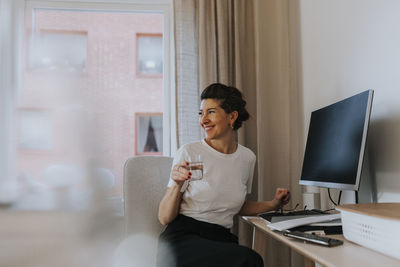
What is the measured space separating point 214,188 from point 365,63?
2.40 ft

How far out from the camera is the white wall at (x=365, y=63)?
119cm

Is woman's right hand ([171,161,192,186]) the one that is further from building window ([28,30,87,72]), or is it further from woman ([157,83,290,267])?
building window ([28,30,87,72])

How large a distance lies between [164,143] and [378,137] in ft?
4.12

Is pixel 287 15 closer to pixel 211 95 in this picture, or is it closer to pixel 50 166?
pixel 211 95

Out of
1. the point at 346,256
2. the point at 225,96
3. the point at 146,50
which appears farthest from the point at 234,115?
the point at 146,50

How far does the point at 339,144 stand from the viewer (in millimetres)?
1299

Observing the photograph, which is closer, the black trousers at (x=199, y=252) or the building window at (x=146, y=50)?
the building window at (x=146, y=50)

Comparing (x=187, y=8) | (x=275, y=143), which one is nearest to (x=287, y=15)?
(x=187, y=8)

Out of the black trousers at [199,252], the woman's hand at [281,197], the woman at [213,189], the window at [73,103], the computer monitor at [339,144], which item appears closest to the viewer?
the window at [73,103]

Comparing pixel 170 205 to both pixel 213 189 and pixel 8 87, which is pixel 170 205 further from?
pixel 8 87

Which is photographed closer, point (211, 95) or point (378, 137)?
point (378, 137)

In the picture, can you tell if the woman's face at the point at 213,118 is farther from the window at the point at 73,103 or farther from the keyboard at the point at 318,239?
the window at the point at 73,103

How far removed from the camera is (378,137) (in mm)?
1276

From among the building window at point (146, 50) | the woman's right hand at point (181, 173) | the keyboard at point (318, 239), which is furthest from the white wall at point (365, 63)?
the building window at point (146, 50)
